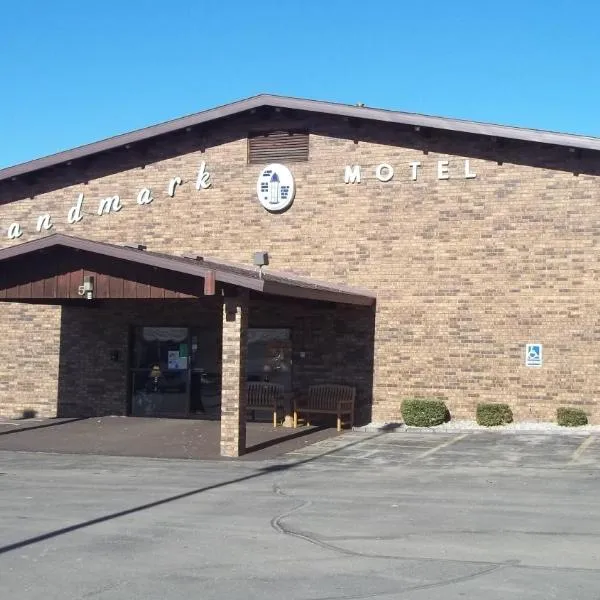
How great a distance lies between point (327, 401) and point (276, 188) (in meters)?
4.95

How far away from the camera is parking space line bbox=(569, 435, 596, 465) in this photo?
1445cm

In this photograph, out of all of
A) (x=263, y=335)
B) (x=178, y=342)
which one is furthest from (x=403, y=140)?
(x=178, y=342)

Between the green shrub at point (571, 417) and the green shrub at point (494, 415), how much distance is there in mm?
1038

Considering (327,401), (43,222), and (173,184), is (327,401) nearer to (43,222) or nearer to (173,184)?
(173,184)

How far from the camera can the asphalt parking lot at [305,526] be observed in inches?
280

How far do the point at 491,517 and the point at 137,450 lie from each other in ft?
25.7

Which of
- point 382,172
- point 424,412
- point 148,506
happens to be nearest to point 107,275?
point 148,506

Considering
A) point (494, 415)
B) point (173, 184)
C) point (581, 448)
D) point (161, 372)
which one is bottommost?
point (581, 448)

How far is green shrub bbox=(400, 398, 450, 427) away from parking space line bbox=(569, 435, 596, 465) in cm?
303

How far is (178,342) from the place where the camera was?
835 inches

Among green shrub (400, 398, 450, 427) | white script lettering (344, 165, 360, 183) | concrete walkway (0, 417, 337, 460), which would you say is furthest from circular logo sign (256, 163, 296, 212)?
green shrub (400, 398, 450, 427)

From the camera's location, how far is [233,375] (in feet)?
49.2

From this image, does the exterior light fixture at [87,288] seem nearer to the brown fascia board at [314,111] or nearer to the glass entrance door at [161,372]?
the glass entrance door at [161,372]

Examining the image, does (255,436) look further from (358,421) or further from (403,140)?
(403,140)
